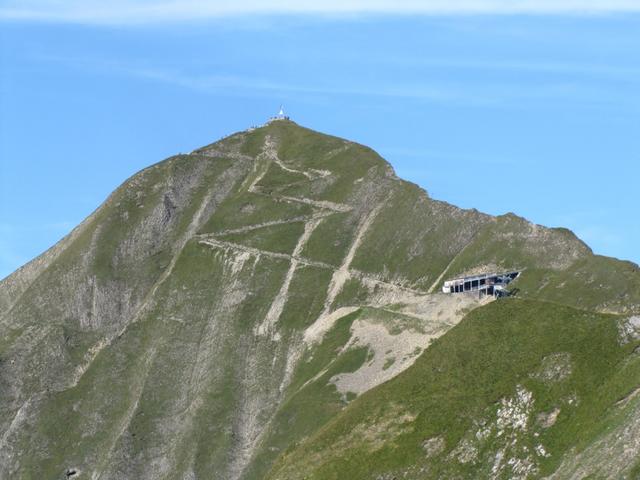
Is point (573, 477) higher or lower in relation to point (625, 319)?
lower

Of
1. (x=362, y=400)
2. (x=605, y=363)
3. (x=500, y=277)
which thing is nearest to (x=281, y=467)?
(x=362, y=400)

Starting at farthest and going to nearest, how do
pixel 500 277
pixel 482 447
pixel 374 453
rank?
pixel 500 277
pixel 374 453
pixel 482 447

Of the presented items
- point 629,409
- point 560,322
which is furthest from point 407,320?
point 629,409

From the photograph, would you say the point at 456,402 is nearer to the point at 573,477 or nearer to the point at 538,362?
the point at 538,362

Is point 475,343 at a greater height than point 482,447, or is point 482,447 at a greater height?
point 475,343

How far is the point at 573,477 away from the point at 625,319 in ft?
73.2

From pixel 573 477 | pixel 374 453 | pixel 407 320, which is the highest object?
pixel 407 320

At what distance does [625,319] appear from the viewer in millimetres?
132750

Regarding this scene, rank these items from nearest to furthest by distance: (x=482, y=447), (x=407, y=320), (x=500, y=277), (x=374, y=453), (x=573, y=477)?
1. (x=573, y=477)
2. (x=482, y=447)
3. (x=374, y=453)
4. (x=407, y=320)
5. (x=500, y=277)

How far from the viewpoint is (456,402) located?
136 meters

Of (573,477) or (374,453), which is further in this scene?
(374,453)

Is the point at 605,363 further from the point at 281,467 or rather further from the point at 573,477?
the point at 281,467

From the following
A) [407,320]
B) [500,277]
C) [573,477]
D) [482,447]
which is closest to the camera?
[573,477]

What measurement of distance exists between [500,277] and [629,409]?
3263 inches
